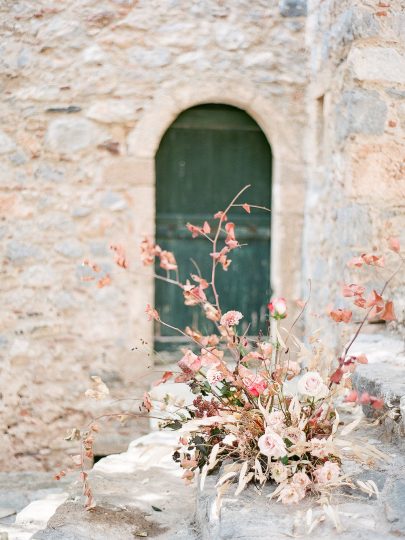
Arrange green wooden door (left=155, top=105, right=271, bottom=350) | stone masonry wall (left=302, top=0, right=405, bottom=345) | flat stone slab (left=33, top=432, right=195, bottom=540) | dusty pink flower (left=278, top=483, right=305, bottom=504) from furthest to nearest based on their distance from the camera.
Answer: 1. green wooden door (left=155, top=105, right=271, bottom=350)
2. stone masonry wall (left=302, top=0, right=405, bottom=345)
3. flat stone slab (left=33, top=432, right=195, bottom=540)
4. dusty pink flower (left=278, top=483, right=305, bottom=504)

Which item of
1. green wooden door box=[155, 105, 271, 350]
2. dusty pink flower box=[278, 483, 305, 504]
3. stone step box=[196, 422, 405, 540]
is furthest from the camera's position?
green wooden door box=[155, 105, 271, 350]

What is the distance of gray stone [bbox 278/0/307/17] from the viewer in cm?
407

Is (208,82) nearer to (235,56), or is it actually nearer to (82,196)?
(235,56)

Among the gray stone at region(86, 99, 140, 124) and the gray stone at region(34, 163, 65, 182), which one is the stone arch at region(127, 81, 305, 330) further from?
the gray stone at region(34, 163, 65, 182)

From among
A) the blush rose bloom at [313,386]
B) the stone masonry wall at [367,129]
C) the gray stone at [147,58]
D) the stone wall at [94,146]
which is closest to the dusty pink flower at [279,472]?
the blush rose bloom at [313,386]

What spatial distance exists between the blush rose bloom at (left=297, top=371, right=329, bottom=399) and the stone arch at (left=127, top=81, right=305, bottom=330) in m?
2.47

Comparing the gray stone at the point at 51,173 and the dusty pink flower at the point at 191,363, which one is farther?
the gray stone at the point at 51,173

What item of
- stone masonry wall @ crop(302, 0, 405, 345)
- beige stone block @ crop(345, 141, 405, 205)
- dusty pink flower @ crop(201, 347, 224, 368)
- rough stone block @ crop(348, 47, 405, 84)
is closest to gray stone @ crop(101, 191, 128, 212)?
stone masonry wall @ crop(302, 0, 405, 345)

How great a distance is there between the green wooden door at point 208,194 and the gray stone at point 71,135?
1.54ft

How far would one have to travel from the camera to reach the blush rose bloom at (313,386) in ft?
5.76

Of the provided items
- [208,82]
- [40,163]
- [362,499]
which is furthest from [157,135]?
[362,499]

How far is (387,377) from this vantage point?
2.31m

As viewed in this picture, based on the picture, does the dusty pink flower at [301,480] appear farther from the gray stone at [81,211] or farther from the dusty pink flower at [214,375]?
the gray stone at [81,211]

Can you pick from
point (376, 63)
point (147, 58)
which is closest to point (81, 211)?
point (147, 58)
